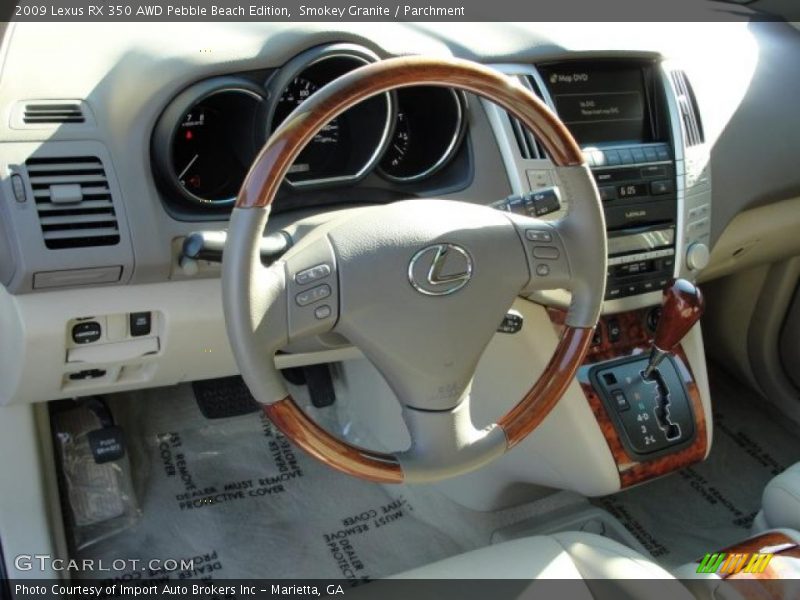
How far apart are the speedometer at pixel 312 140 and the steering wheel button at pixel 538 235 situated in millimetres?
455

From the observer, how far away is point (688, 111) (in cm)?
179

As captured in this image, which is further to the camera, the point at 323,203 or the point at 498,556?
the point at 323,203

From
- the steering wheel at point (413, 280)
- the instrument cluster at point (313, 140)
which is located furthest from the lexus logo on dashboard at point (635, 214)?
the steering wheel at point (413, 280)

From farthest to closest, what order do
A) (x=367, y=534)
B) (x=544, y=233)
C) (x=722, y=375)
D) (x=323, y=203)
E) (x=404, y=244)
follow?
1. (x=722, y=375)
2. (x=367, y=534)
3. (x=323, y=203)
4. (x=544, y=233)
5. (x=404, y=244)

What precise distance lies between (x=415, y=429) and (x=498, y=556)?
264 millimetres

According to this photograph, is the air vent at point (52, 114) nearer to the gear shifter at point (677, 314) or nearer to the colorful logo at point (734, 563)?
the gear shifter at point (677, 314)

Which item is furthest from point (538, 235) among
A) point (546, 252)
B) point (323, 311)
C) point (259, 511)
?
point (259, 511)

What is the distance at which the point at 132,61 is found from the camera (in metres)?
1.39

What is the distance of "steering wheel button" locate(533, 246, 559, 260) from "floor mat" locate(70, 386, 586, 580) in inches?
37.8

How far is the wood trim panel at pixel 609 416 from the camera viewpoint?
1.73 m

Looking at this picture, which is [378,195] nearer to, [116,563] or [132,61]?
[132,61]

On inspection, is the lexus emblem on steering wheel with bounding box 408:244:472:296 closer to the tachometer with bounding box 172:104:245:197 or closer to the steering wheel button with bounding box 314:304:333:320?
the steering wheel button with bounding box 314:304:333:320

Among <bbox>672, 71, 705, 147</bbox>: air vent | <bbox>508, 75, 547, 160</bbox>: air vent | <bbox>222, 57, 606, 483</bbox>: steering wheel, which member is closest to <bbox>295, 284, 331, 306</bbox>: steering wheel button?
<bbox>222, 57, 606, 483</bbox>: steering wheel

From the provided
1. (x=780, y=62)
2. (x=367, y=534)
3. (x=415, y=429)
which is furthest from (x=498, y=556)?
(x=780, y=62)
